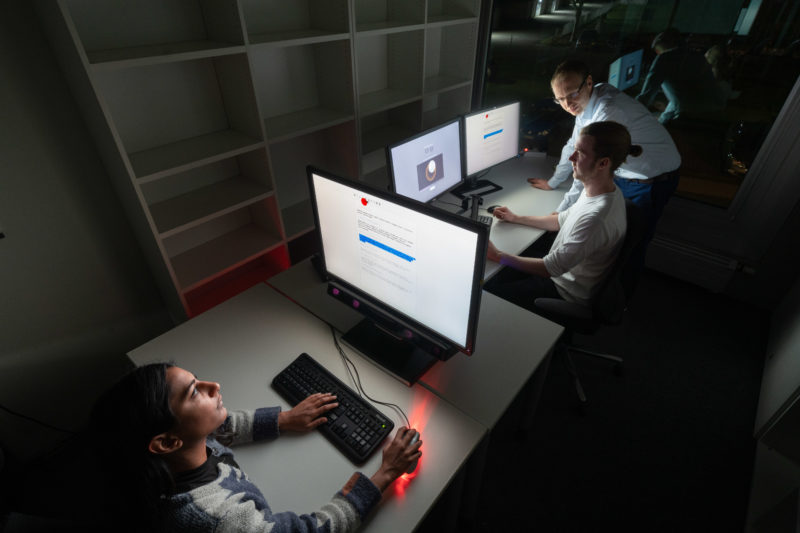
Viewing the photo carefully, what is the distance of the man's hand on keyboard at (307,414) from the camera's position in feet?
3.83

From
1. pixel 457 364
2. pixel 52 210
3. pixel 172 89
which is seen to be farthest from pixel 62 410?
pixel 457 364

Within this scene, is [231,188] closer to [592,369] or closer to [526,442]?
[526,442]

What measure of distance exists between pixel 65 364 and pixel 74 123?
1092mm

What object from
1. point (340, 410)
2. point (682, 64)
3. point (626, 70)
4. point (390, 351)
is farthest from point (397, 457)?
point (682, 64)

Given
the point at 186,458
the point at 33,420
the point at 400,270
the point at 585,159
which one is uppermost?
the point at 585,159

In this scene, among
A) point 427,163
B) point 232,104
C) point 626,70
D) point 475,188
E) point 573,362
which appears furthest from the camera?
point 626,70

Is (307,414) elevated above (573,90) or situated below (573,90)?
below

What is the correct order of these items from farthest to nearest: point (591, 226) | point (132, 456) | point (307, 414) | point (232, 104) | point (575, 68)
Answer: point (575, 68) < point (232, 104) < point (591, 226) < point (307, 414) < point (132, 456)

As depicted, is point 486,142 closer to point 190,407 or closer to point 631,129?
point 631,129

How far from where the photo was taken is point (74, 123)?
1647 mm

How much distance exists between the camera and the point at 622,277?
185cm

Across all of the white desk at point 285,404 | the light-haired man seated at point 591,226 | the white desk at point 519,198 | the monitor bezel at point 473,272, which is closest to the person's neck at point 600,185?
the light-haired man seated at point 591,226

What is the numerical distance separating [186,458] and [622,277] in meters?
1.78

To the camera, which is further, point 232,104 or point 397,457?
point 232,104
